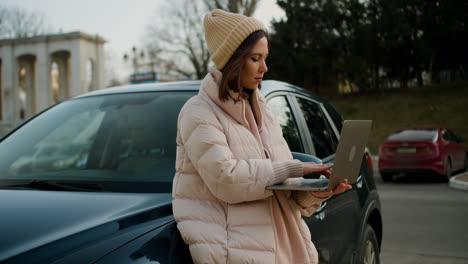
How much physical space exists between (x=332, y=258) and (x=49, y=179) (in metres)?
1.64

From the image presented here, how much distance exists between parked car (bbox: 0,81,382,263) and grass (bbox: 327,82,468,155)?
66.9 feet

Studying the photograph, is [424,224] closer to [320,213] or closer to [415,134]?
[320,213]

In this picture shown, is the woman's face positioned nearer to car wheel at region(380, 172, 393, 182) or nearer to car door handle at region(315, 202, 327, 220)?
car door handle at region(315, 202, 327, 220)

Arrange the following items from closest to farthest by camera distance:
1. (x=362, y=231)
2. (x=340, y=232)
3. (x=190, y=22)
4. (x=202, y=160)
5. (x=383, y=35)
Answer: (x=202, y=160), (x=340, y=232), (x=362, y=231), (x=383, y=35), (x=190, y=22)

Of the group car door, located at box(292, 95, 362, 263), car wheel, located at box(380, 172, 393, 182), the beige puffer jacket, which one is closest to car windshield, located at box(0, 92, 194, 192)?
the beige puffer jacket

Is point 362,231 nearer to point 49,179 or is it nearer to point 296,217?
point 296,217

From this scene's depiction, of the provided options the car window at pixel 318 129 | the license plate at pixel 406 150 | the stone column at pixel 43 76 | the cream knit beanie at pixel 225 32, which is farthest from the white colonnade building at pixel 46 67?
the cream knit beanie at pixel 225 32

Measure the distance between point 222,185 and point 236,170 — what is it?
0.07 metres

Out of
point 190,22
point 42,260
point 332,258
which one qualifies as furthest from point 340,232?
point 190,22

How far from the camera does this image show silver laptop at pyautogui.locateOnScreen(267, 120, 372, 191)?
1.66 m

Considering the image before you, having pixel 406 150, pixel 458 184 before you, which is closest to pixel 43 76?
pixel 406 150

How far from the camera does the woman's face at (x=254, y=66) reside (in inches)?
71.4

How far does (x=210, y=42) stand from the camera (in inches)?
73.6

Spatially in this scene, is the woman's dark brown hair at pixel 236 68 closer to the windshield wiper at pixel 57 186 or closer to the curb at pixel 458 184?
the windshield wiper at pixel 57 186
